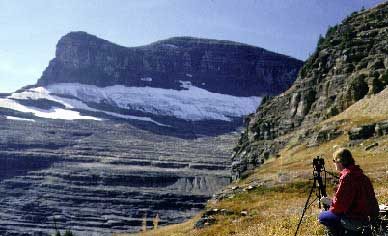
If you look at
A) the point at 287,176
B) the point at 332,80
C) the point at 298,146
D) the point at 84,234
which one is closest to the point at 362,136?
the point at 287,176

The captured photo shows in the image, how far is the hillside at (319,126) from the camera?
130ft

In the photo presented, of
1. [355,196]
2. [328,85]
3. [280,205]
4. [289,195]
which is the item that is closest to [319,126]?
[328,85]

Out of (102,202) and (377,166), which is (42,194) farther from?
(377,166)

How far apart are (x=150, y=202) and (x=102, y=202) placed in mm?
16118

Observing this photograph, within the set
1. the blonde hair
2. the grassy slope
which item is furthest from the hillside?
the blonde hair

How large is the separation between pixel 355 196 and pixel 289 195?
26942 mm

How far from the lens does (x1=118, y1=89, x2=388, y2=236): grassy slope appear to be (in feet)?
59.6

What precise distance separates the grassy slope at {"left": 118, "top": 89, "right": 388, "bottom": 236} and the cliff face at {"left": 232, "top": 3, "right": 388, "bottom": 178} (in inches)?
230

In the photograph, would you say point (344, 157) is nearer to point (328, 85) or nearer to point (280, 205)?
point (280, 205)

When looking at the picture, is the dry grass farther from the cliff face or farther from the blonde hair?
the cliff face

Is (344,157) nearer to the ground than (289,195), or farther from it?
farther from it

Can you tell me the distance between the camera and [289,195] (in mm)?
36781

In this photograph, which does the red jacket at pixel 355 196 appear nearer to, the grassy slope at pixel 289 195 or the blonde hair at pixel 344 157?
the blonde hair at pixel 344 157

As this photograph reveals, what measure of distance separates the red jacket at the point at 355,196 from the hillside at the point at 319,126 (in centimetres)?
1291
